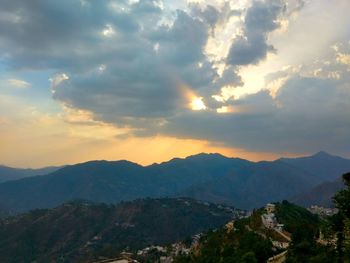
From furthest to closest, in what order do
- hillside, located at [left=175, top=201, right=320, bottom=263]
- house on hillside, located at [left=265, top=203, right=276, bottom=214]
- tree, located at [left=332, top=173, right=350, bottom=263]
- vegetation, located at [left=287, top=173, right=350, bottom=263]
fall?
house on hillside, located at [left=265, top=203, right=276, bottom=214] → hillside, located at [left=175, top=201, right=320, bottom=263] → tree, located at [left=332, top=173, right=350, bottom=263] → vegetation, located at [left=287, top=173, right=350, bottom=263]

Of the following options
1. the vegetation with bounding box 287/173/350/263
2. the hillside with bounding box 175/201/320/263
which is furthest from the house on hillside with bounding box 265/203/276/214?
the vegetation with bounding box 287/173/350/263

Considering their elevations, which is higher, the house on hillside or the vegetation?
the house on hillside

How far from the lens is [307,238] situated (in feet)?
276

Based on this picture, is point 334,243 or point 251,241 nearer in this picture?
point 334,243

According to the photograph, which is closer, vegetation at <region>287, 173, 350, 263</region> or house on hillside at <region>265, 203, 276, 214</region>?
vegetation at <region>287, 173, 350, 263</region>

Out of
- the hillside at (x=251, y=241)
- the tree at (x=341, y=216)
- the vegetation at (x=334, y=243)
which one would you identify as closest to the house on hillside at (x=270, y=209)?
the hillside at (x=251, y=241)

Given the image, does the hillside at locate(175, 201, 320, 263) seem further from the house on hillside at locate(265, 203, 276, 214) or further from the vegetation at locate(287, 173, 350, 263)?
the vegetation at locate(287, 173, 350, 263)

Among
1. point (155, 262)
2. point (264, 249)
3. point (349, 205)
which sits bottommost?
point (155, 262)

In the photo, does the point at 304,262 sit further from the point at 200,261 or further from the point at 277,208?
the point at 277,208

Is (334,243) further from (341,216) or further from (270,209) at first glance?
(270,209)

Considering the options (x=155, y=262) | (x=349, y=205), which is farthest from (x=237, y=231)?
(x=155, y=262)

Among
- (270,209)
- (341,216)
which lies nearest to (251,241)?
(341,216)

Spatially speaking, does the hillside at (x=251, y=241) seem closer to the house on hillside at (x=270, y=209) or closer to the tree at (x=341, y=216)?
the house on hillside at (x=270, y=209)

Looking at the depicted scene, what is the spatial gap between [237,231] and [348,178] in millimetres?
60757
